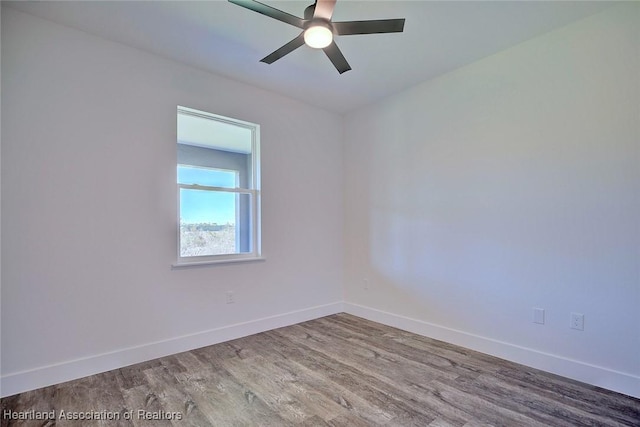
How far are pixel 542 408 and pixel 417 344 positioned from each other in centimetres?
119

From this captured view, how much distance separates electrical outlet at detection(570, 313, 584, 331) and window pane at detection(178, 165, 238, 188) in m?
3.16

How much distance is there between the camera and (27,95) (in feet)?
7.66

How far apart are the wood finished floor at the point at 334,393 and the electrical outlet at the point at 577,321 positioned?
0.40 metres

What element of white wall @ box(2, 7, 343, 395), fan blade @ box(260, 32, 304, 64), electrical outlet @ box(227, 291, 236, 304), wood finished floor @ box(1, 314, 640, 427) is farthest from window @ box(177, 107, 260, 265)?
fan blade @ box(260, 32, 304, 64)

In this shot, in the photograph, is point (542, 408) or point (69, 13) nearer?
point (542, 408)

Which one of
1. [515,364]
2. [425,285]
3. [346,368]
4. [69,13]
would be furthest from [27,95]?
[515,364]

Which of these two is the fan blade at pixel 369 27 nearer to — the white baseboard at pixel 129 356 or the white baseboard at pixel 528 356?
the white baseboard at pixel 528 356

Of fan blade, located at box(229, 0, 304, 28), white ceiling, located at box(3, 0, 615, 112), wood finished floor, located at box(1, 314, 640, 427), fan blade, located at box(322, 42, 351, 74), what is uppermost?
white ceiling, located at box(3, 0, 615, 112)

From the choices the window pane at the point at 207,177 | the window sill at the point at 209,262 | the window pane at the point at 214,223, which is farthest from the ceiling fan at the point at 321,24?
the window sill at the point at 209,262

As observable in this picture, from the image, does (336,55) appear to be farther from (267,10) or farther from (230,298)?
(230,298)

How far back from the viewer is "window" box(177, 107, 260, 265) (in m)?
3.13

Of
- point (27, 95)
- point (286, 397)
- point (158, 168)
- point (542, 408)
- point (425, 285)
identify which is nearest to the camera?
point (542, 408)

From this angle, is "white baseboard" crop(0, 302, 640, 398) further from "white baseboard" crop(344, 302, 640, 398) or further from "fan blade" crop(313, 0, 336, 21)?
"fan blade" crop(313, 0, 336, 21)

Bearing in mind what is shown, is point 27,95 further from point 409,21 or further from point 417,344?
point 417,344
